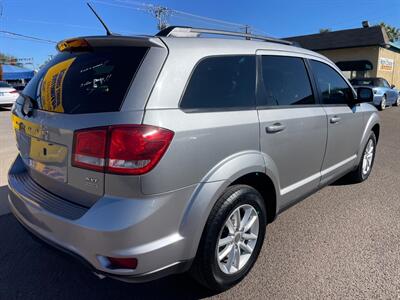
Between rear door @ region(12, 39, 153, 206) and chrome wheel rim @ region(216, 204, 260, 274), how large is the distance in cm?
100

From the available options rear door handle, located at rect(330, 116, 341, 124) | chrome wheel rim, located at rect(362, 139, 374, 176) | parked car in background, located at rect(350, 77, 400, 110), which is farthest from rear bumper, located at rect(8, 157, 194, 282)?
parked car in background, located at rect(350, 77, 400, 110)

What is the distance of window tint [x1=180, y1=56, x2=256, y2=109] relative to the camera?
226 cm

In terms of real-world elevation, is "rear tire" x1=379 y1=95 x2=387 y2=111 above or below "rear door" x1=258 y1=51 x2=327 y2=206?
below

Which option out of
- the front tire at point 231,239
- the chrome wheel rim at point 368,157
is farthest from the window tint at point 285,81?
the chrome wheel rim at point 368,157

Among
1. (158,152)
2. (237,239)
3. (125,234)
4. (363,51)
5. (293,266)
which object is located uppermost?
(158,152)

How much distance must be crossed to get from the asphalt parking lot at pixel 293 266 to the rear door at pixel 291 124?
0.48m

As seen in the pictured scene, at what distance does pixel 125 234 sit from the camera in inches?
75.3

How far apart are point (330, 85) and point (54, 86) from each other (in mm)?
2880

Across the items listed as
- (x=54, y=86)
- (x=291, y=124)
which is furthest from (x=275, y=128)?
(x=54, y=86)

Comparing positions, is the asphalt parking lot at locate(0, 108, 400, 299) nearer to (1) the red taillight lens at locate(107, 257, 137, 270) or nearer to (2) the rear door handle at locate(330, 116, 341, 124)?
(1) the red taillight lens at locate(107, 257, 137, 270)

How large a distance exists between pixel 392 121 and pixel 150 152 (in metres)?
12.7

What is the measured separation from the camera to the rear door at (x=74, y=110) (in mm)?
2023

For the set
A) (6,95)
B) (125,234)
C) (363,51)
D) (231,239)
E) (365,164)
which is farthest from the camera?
(363,51)

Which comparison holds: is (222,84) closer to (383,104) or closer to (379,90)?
(379,90)
